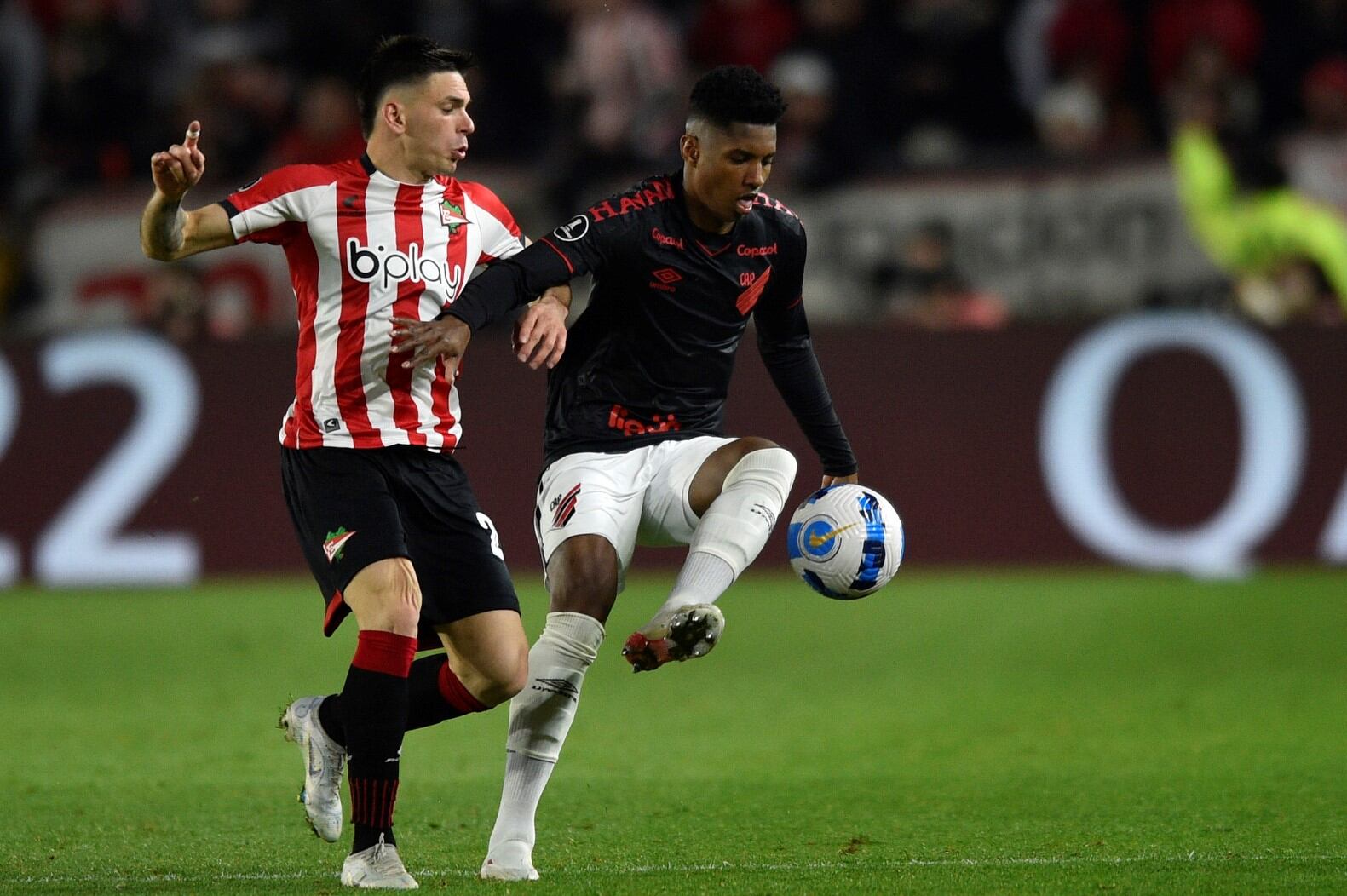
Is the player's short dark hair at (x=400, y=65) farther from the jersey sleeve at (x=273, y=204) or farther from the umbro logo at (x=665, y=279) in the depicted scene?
the umbro logo at (x=665, y=279)

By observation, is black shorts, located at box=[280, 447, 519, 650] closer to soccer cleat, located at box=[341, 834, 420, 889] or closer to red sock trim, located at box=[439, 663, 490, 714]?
red sock trim, located at box=[439, 663, 490, 714]

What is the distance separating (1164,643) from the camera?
32.1 ft

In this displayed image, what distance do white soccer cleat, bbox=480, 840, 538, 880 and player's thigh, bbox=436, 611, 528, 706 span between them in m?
0.42

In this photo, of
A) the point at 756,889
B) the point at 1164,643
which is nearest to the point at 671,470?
the point at 756,889

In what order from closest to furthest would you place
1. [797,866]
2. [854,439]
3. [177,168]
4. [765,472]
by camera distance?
[177,168]
[797,866]
[765,472]
[854,439]

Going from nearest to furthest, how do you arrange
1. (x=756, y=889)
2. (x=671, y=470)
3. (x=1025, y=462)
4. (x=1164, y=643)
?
(x=756, y=889), (x=671, y=470), (x=1164, y=643), (x=1025, y=462)

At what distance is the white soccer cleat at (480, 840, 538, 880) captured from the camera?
5.14 m

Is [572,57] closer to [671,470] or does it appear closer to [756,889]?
[671,470]

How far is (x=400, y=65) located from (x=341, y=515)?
1252 millimetres

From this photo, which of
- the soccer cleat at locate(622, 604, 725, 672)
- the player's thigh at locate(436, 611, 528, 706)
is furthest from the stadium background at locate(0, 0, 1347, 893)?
the soccer cleat at locate(622, 604, 725, 672)

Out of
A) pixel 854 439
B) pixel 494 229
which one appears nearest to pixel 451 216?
pixel 494 229

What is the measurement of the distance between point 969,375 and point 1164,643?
8.58 feet

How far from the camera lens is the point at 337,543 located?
5152mm

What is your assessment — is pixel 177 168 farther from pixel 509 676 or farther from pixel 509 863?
pixel 509 863
